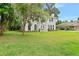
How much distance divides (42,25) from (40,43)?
0.18m

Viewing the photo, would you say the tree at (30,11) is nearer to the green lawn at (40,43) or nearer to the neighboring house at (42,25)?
the neighboring house at (42,25)

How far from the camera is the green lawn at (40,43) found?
1678 mm

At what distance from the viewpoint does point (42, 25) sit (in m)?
1.74

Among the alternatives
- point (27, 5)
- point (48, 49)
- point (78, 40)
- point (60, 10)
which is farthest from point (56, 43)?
point (27, 5)

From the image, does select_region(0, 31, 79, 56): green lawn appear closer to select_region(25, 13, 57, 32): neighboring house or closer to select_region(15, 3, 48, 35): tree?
select_region(25, 13, 57, 32): neighboring house

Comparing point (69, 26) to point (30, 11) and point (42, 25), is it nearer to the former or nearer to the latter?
point (42, 25)

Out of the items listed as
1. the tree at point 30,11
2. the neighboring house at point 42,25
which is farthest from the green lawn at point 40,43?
the tree at point 30,11

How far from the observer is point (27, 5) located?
5.66ft

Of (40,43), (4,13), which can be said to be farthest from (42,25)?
(4,13)

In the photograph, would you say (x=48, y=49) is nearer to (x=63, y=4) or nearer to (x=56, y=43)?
(x=56, y=43)

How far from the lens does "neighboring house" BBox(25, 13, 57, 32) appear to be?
173cm

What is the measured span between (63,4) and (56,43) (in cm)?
38

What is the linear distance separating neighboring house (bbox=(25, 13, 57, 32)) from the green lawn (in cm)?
4

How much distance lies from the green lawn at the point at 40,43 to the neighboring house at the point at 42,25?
4cm
